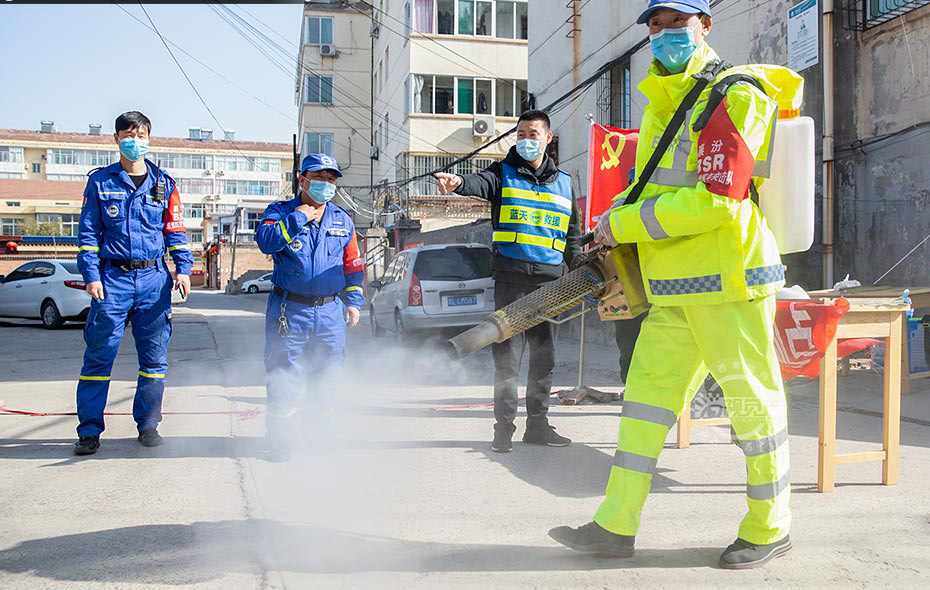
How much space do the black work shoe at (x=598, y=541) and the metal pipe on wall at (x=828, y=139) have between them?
6738 mm

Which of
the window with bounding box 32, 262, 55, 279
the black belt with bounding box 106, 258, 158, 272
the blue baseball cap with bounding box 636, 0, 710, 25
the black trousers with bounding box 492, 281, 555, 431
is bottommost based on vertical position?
the black trousers with bounding box 492, 281, 555, 431

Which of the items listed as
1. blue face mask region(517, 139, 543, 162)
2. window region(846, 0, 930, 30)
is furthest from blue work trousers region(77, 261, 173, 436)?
window region(846, 0, 930, 30)

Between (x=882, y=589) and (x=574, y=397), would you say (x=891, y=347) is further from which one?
(x=574, y=397)

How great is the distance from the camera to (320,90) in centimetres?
4481

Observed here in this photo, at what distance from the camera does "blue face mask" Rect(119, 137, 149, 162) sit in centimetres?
509

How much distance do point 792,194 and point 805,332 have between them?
36.6 inches

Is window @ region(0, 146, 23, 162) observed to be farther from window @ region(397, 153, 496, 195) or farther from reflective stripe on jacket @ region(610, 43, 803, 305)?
reflective stripe on jacket @ region(610, 43, 803, 305)

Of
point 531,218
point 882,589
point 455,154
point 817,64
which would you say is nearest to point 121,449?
point 531,218

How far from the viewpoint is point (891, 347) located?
414cm

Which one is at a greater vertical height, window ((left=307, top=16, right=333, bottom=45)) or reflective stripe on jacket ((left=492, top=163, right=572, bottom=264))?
window ((left=307, top=16, right=333, bottom=45))

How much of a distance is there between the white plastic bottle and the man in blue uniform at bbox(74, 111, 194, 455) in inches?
152

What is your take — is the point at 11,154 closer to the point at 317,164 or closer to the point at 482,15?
the point at 482,15

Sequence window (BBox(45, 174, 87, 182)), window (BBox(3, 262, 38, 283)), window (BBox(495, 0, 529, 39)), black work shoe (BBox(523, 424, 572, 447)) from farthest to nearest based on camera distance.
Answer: window (BBox(45, 174, 87, 182)) → window (BBox(495, 0, 529, 39)) → window (BBox(3, 262, 38, 283)) → black work shoe (BBox(523, 424, 572, 447))

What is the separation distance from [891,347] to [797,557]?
1.57 m
